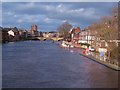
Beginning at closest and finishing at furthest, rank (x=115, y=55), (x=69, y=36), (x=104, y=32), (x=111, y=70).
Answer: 1. (x=111, y=70)
2. (x=115, y=55)
3. (x=104, y=32)
4. (x=69, y=36)

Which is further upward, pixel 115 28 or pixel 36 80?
pixel 115 28

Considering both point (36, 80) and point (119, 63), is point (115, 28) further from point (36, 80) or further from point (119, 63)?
point (36, 80)

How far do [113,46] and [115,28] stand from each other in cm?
271

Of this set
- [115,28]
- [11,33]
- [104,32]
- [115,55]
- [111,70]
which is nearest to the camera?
[111,70]

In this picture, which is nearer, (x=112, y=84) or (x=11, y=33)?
(x=112, y=84)

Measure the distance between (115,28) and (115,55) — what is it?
4.73 meters

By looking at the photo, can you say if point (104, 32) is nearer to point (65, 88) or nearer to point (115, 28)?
point (115, 28)

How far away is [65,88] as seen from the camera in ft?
69.8

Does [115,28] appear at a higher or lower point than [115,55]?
higher

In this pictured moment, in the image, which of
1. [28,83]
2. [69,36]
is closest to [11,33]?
[69,36]

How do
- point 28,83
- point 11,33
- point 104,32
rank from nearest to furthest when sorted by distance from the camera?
point 28,83
point 104,32
point 11,33

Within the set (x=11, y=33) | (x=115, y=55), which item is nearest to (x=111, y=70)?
(x=115, y=55)

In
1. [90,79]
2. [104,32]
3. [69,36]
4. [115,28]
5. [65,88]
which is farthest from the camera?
[69,36]

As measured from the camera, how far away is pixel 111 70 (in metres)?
29.5
